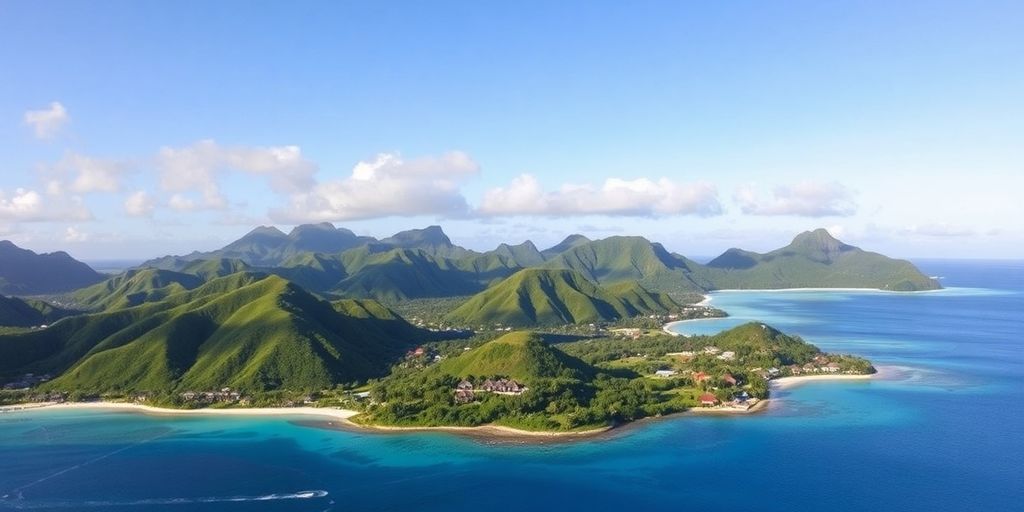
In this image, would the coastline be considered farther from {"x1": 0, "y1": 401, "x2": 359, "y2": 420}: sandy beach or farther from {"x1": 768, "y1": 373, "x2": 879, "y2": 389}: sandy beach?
{"x1": 768, "y1": 373, "x2": 879, "y2": 389}: sandy beach

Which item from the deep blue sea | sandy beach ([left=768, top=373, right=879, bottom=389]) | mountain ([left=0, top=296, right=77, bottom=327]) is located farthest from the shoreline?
mountain ([left=0, top=296, right=77, bottom=327])

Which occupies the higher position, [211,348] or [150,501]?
[211,348]

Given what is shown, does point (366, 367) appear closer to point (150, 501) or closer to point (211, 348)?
point (211, 348)

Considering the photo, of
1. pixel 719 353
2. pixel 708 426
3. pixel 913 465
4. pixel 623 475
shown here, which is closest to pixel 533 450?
pixel 623 475

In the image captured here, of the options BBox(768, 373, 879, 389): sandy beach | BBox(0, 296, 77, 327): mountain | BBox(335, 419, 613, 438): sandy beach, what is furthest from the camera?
BBox(0, 296, 77, 327): mountain

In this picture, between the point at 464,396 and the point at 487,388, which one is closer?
the point at 464,396

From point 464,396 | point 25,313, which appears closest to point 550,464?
point 464,396

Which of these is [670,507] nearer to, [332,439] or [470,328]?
[332,439]
